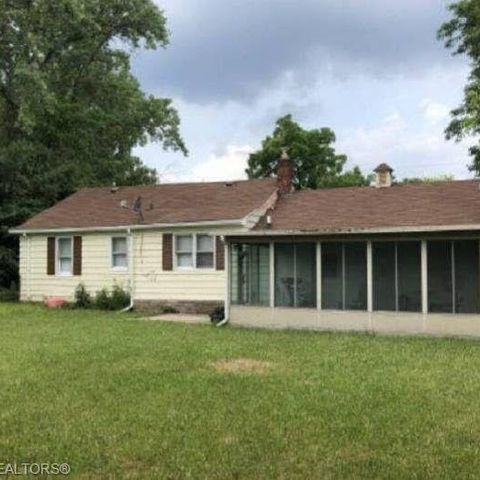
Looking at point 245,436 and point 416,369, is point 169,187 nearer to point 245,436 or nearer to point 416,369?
point 416,369

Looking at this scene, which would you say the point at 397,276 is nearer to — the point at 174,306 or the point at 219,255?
the point at 219,255

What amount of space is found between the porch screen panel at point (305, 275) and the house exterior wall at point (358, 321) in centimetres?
29

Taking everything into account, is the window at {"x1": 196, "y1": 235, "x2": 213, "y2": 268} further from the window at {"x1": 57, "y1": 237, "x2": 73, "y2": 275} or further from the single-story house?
the window at {"x1": 57, "y1": 237, "x2": 73, "y2": 275}

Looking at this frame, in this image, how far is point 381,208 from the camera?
66.3 ft

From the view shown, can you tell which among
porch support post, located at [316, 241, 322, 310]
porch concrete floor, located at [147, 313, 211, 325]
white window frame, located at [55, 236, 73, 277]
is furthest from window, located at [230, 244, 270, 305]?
white window frame, located at [55, 236, 73, 277]

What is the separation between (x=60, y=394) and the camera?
30.2ft

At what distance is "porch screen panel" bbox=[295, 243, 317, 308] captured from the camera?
1769 cm

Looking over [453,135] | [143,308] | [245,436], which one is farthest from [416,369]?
[453,135]

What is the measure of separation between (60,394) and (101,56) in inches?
1024

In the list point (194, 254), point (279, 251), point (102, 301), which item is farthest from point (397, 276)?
point (102, 301)

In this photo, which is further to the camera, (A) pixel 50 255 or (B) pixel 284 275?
(A) pixel 50 255

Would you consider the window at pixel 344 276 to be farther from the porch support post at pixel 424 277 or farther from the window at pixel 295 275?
the porch support post at pixel 424 277

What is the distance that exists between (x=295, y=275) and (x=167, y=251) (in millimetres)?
6014

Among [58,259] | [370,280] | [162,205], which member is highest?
[162,205]
